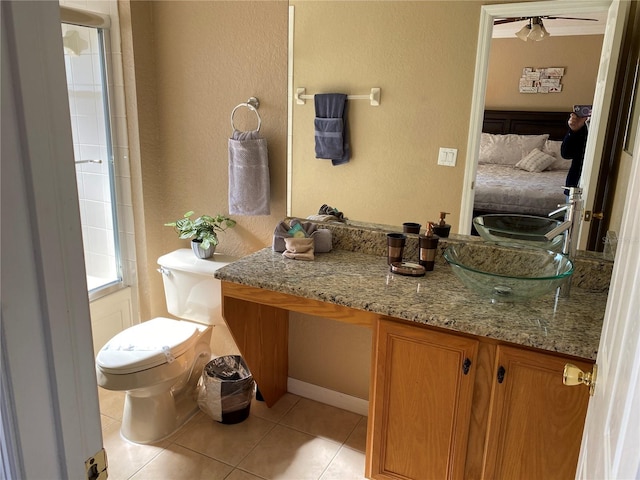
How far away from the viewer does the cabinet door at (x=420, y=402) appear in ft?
5.36

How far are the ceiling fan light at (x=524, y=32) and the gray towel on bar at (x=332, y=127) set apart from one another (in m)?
0.69

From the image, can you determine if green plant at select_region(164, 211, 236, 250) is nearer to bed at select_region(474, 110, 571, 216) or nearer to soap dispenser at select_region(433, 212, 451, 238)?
soap dispenser at select_region(433, 212, 451, 238)

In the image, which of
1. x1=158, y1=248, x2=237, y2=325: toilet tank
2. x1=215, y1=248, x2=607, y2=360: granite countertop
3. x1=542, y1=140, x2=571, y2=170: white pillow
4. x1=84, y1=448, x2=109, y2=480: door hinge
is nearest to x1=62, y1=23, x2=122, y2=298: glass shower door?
x1=158, y1=248, x2=237, y2=325: toilet tank

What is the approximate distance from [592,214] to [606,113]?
0.35 m

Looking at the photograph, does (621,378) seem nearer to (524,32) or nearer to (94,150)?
(524,32)

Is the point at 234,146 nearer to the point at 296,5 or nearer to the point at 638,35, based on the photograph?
the point at 296,5

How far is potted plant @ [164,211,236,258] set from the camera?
2.47 metres

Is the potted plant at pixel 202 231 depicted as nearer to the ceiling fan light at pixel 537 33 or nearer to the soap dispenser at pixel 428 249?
the soap dispenser at pixel 428 249

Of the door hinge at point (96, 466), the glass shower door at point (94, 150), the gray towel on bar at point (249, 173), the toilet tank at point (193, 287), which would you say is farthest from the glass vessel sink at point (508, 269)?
the glass shower door at point (94, 150)

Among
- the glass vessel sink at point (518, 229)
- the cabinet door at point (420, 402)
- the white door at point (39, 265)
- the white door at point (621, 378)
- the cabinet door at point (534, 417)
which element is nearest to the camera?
the white door at point (39, 265)

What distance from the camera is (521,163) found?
6.07 ft

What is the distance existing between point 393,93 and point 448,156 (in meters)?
0.34

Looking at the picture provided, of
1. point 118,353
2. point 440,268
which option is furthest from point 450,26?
point 118,353

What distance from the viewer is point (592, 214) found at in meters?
1.83
